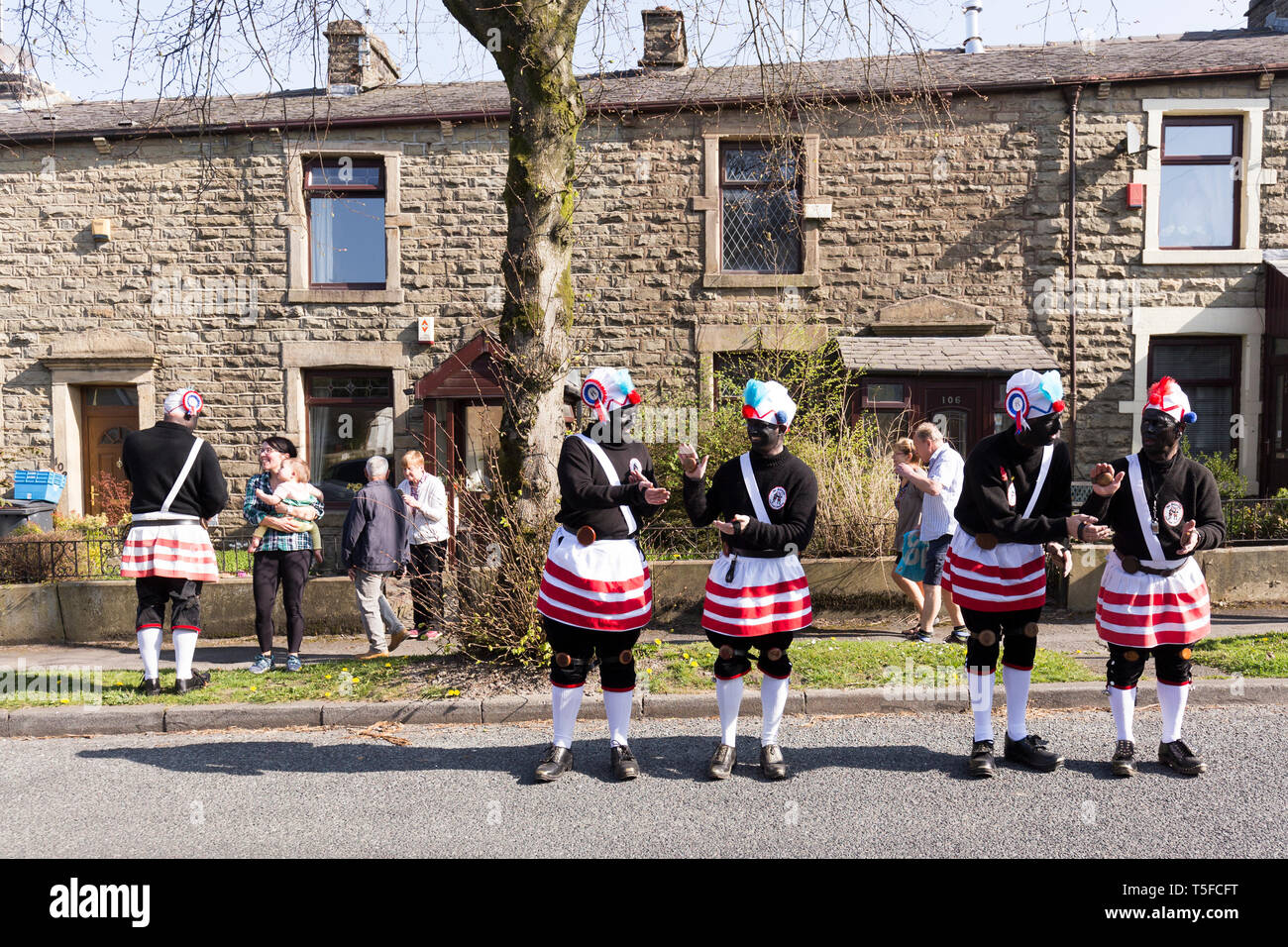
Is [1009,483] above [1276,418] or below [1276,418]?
below

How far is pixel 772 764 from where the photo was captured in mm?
4621

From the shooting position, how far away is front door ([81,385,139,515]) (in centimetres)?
1316

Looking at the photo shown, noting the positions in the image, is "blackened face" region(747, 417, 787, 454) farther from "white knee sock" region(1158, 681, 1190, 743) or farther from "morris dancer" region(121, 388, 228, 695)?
"morris dancer" region(121, 388, 228, 695)

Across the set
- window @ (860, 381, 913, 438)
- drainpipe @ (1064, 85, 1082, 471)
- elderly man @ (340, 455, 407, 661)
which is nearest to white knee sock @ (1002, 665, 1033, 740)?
elderly man @ (340, 455, 407, 661)

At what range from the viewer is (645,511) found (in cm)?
467

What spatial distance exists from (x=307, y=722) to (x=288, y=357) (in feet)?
26.9

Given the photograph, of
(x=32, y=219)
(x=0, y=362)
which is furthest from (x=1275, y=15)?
(x=0, y=362)

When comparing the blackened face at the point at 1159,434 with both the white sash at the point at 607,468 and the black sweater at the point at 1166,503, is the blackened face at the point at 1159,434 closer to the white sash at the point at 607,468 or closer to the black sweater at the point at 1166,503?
the black sweater at the point at 1166,503

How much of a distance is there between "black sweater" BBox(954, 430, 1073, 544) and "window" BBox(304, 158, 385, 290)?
34.4ft

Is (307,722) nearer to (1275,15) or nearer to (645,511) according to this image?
(645,511)

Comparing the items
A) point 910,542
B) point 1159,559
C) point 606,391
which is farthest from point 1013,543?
point 910,542

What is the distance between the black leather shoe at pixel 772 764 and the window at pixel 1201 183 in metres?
10.9

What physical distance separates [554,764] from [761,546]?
1.61 meters

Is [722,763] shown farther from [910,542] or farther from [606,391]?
[910,542]
